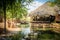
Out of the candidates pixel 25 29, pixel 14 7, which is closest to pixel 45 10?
pixel 25 29

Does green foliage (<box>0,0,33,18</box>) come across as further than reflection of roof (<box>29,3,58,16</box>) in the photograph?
No

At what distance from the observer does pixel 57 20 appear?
551cm

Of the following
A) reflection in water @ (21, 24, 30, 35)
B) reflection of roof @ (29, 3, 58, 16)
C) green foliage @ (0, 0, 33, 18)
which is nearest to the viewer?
green foliage @ (0, 0, 33, 18)

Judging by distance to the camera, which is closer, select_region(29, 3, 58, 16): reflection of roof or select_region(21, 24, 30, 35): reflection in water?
select_region(21, 24, 30, 35): reflection in water

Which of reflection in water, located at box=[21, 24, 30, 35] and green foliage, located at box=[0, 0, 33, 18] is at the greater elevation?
green foliage, located at box=[0, 0, 33, 18]

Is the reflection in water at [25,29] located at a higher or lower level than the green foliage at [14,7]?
lower

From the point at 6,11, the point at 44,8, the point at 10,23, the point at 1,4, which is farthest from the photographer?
the point at 44,8

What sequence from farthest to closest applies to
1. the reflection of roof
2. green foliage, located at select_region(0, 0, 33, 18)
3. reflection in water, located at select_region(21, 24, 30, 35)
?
the reflection of roof < reflection in water, located at select_region(21, 24, 30, 35) < green foliage, located at select_region(0, 0, 33, 18)

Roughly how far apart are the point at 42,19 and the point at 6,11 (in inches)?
55.1

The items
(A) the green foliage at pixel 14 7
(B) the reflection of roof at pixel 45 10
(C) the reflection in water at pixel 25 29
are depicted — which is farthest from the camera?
(B) the reflection of roof at pixel 45 10

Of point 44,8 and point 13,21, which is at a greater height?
point 44,8

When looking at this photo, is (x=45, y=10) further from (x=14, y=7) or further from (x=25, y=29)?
(x=14, y=7)

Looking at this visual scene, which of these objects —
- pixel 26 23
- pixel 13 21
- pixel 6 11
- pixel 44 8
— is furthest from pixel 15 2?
pixel 44 8

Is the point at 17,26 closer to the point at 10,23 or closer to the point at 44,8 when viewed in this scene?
the point at 10,23
